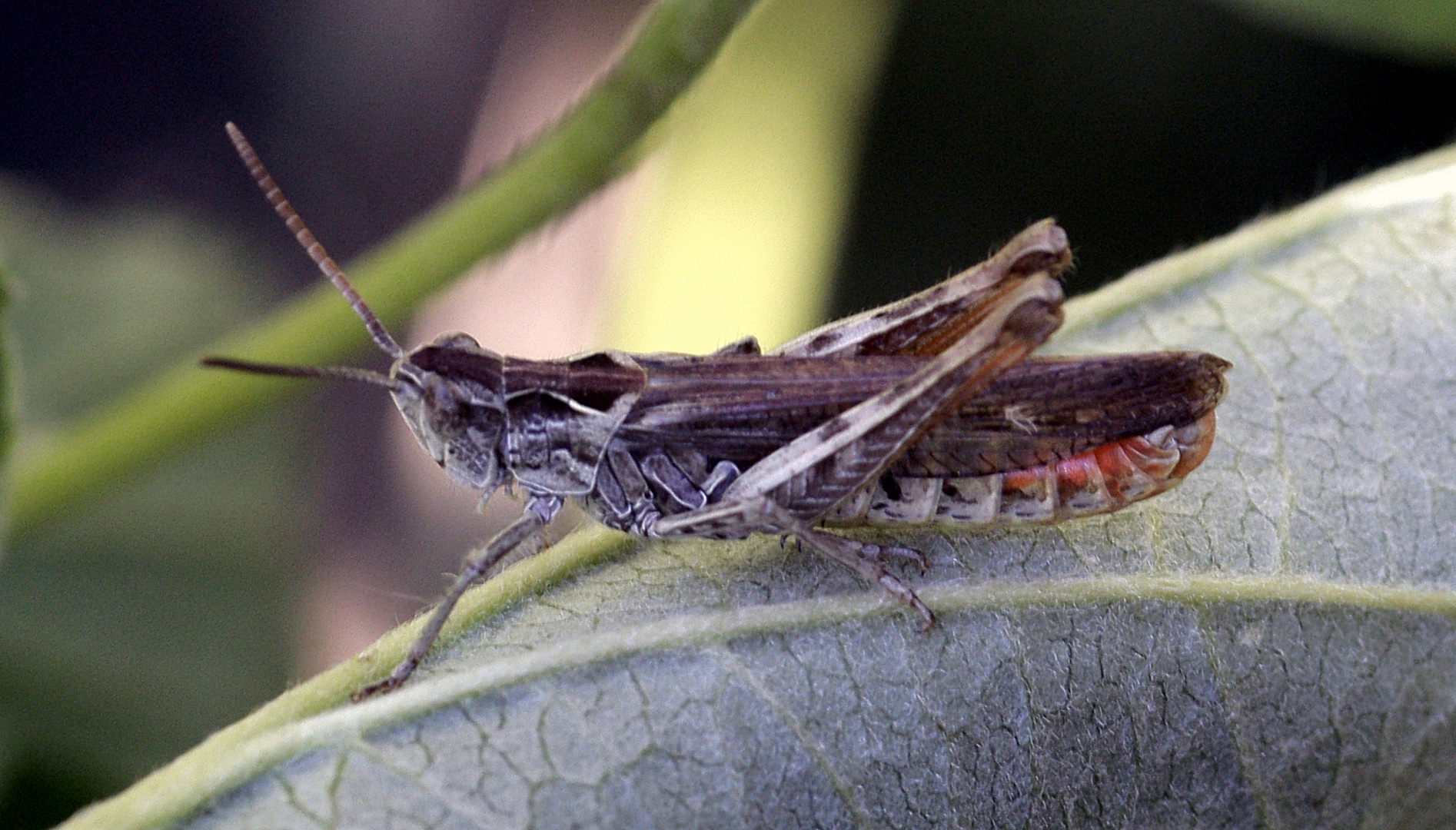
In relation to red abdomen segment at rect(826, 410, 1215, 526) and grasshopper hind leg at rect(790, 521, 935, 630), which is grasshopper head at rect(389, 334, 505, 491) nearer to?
grasshopper hind leg at rect(790, 521, 935, 630)

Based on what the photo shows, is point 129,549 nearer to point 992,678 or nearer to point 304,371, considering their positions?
point 304,371

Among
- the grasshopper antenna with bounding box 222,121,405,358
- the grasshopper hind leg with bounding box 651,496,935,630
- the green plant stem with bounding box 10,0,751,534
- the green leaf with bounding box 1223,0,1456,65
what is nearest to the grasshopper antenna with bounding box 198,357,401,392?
the grasshopper antenna with bounding box 222,121,405,358

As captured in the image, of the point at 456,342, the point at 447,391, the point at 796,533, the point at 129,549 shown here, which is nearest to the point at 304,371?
the point at 447,391

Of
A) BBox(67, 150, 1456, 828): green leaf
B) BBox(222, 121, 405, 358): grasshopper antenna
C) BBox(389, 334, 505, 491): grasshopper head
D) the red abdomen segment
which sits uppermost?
BBox(222, 121, 405, 358): grasshopper antenna

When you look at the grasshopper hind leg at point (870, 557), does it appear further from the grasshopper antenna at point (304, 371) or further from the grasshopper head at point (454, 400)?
the grasshopper antenna at point (304, 371)

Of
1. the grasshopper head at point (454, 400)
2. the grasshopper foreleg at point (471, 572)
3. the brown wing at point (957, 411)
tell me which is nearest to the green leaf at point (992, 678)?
the grasshopper foreleg at point (471, 572)

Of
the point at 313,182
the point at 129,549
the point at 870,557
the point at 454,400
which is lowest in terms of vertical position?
the point at 870,557
